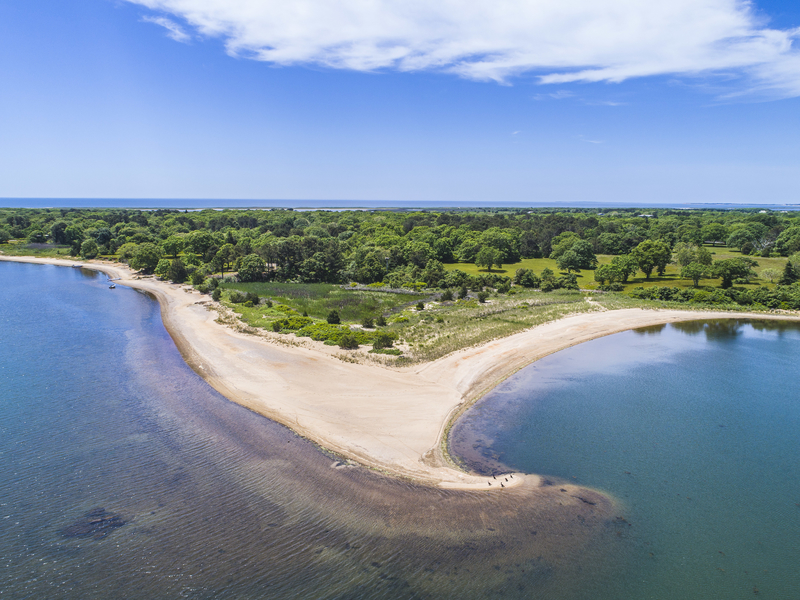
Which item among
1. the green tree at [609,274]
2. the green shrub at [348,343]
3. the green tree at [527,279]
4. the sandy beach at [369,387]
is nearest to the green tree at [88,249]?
the sandy beach at [369,387]

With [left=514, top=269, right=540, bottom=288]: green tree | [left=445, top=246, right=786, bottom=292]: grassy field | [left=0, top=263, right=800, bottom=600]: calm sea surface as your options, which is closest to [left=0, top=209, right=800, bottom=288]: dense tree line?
[left=445, top=246, right=786, bottom=292]: grassy field

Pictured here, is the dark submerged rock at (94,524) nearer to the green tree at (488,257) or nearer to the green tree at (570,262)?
the green tree at (488,257)

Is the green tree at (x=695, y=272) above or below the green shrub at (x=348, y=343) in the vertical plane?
above

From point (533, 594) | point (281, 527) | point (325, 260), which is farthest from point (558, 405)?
point (325, 260)

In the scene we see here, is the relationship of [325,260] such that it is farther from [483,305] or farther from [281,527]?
[281,527]

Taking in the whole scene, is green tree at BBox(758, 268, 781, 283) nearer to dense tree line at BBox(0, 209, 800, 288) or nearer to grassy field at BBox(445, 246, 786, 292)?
grassy field at BBox(445, 246, 786, 292)
